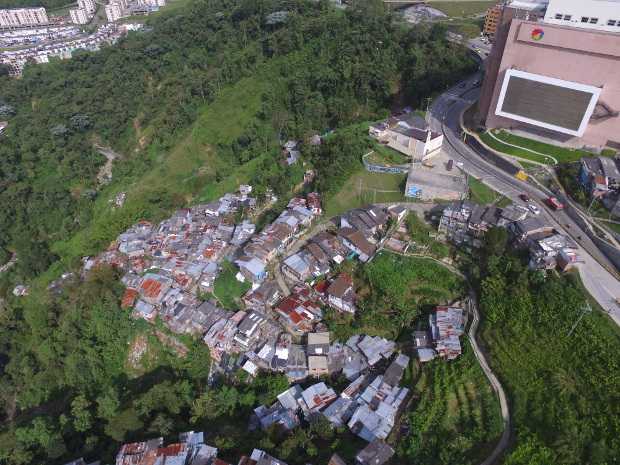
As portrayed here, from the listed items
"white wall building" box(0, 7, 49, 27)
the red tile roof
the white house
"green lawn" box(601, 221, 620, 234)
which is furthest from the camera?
"white wall building" box(0, 7, 49, 27)

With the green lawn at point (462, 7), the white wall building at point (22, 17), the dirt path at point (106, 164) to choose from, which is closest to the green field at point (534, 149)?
the green lawn at point (462, 7)

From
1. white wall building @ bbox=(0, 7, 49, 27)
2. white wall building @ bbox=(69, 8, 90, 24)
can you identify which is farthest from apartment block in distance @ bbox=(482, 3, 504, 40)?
white wall building @ bbox=(0, 7, 49, 27)

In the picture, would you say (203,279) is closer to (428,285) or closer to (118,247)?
(118,247)

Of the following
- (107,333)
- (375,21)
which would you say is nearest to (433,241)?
(107,333)

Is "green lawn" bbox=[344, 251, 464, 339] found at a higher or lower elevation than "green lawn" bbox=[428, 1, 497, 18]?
lower

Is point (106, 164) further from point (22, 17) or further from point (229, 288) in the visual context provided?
point (22, 17)

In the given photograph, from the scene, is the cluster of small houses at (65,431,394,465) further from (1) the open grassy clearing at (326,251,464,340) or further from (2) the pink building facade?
(2) the pink building facade
